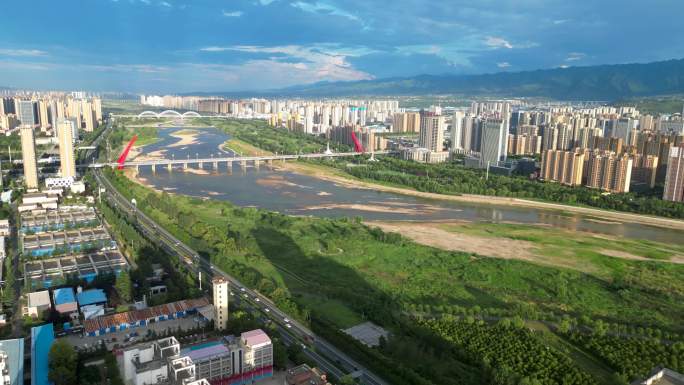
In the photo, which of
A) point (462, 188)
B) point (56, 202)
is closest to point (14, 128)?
point (56, 202)

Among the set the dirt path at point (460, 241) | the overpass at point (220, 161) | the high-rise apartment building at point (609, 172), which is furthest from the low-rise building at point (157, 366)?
the high-rise apartment building at point (609, 172)

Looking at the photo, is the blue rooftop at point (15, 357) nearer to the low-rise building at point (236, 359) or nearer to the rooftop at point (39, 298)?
the rooftop at point (39, 298)

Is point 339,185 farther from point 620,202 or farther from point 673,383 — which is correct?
point 673,383

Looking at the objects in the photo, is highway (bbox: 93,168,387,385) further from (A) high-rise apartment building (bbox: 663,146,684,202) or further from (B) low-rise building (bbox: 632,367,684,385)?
(A) high-rise apartment building (bbox: 663,146,684,202)

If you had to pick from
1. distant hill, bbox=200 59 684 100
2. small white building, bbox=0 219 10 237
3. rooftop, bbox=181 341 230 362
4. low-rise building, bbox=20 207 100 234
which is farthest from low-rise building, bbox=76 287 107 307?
distant hill, bbox=200 59 684 100

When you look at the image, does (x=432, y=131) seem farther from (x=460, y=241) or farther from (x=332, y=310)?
(x=332, y=310)

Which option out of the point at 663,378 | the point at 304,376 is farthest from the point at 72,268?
Result: the point at 663,378
